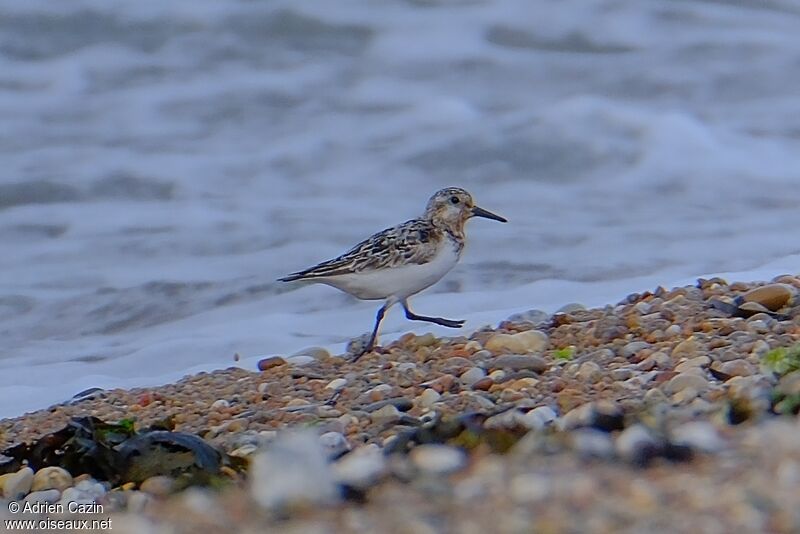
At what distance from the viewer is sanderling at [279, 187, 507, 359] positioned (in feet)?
18.8

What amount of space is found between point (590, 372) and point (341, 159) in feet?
20.3

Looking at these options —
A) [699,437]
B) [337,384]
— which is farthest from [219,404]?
[699,437]

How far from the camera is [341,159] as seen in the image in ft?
34.5

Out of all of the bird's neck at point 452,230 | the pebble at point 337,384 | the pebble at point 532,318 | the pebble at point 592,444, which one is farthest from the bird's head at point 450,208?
the pebble at point 592,444

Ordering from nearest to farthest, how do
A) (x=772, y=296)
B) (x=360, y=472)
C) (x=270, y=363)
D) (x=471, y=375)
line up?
(x=360, y=472), (x=471, y=375), (x=772, y=296), (x=270, y=363)

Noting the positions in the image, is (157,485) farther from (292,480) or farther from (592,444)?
(592,444)

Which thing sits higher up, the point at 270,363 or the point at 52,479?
the point at 52,479

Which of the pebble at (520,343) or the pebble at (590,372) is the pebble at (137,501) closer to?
the pebble at (590,372)

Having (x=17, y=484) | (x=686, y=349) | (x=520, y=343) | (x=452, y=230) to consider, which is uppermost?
(x=452, y=230)

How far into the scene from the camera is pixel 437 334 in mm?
6508

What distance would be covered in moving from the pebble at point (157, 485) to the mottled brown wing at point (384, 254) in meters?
1.81

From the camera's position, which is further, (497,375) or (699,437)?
(497,375)

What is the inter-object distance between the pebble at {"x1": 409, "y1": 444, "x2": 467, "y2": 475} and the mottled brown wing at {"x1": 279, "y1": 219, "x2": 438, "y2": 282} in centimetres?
256

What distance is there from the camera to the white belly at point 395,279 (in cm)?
573
